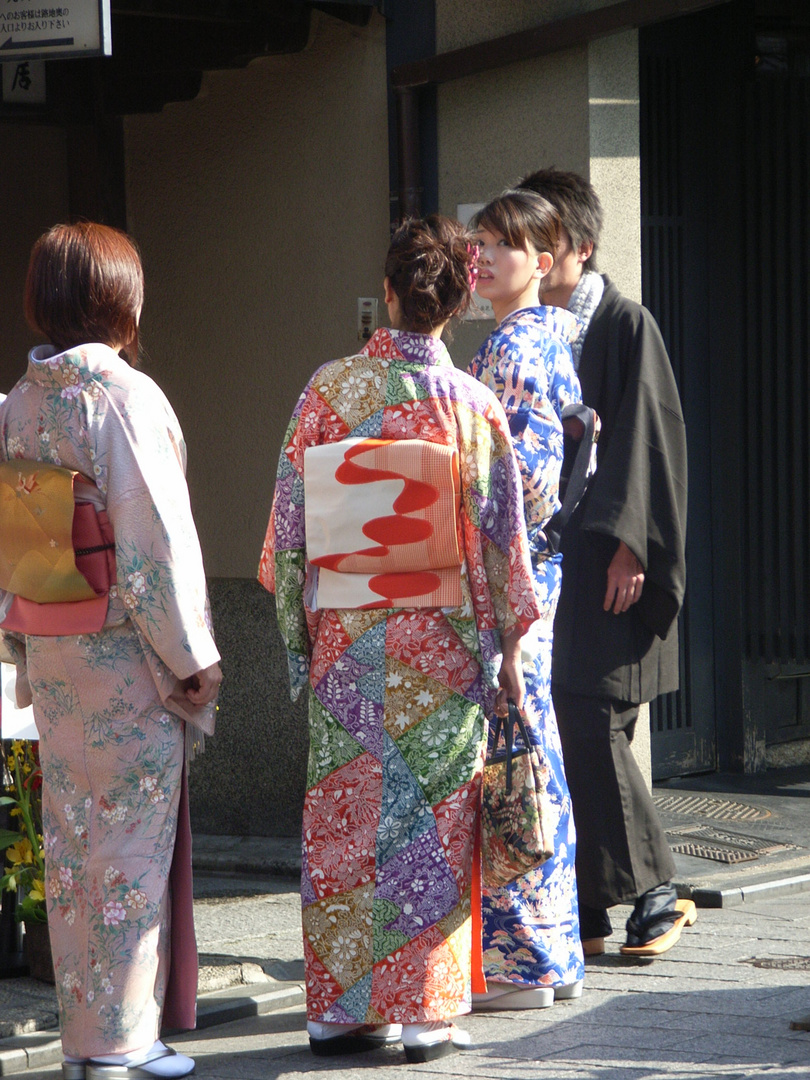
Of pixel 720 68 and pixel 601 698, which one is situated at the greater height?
pixel 720 68

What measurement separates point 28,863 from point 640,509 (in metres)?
1.97

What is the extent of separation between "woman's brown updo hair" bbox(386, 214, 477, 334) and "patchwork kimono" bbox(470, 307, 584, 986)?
301 millimetres

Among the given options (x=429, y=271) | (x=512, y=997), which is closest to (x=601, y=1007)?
(x=512, y=997)

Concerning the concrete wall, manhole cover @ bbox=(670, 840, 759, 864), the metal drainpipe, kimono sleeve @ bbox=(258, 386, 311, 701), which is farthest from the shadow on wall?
kimono sleeve @ bbox=(258, 386, 311, 701)

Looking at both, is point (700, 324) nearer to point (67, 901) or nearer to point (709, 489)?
point (709, 489)

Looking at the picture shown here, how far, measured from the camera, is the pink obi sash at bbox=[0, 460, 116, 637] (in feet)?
10.9

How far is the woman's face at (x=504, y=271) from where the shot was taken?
4059 millimetres

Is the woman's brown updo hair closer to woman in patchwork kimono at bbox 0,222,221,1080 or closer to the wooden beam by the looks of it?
woman in patchwork kimono at bbox 0,222,221,1080

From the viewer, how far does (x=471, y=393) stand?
3615 mm

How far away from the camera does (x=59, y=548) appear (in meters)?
3.31

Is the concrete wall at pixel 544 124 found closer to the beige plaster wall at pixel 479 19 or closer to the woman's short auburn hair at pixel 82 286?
the beige plaster wall at pixel 479 19

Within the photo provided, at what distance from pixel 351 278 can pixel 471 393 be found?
7.99 ft

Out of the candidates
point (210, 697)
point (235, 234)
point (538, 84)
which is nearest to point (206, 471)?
point (235, 234)

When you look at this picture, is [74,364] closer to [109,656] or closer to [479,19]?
[109,656]
